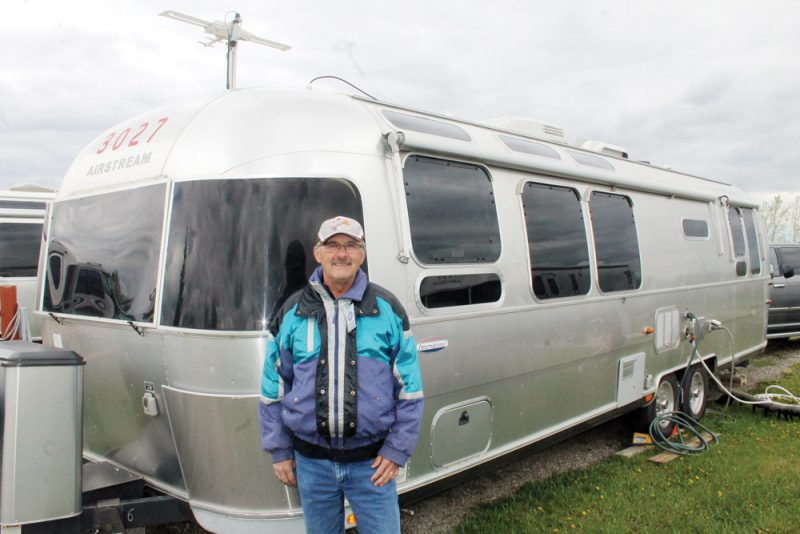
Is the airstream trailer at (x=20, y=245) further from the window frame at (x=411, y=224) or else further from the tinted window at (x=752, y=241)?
the tinted window at (x=752, y=241)

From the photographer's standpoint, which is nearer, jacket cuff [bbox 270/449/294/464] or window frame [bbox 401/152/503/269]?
jacket cuff [bbox 270/449/294/464]

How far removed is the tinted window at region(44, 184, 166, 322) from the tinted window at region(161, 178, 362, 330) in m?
0.19

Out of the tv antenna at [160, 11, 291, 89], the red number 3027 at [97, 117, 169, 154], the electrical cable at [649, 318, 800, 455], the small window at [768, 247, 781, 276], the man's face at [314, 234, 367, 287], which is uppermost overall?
the tv antenna at [160, 11, 291, 89]

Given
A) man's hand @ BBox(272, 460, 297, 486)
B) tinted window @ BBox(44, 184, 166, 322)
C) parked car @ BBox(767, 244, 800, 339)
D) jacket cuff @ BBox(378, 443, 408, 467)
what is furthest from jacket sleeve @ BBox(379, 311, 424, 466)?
parked car @ BBox(767, 244, 800, 339)

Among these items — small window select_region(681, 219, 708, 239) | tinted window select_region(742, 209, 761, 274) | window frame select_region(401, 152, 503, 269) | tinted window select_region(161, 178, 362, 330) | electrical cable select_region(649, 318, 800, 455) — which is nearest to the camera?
tinted window select_region(161, 178, 362, 330)

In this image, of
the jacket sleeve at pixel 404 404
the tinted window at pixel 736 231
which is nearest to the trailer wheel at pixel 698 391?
the tinted window at pixel 736 231

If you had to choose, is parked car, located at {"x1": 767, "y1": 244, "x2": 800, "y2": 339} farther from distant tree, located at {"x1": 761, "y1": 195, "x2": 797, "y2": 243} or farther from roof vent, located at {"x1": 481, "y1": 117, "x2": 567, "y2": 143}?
distant tree, located at {"x1": 761, "y1": 195, "x2": 797, "y2": 243}

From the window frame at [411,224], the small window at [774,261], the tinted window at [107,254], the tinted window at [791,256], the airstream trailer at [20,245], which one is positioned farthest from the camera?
the tinted window at [791,256]

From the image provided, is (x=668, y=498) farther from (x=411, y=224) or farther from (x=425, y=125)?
(x=425, y=125)

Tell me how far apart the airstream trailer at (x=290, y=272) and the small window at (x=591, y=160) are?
6 cm

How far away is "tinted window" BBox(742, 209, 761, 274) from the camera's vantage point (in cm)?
805

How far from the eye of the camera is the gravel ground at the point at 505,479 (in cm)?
439

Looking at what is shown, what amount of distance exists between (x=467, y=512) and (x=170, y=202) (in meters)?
2.97

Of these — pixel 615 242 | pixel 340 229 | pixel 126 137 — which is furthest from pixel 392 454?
pixel 615 242
